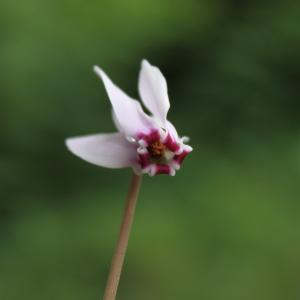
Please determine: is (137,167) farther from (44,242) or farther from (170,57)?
(170,57)

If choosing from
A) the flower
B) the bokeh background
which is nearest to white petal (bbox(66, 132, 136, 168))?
the flower

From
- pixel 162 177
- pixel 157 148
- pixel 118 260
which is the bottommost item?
pixel 118 260

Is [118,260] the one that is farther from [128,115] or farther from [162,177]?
[162,177]

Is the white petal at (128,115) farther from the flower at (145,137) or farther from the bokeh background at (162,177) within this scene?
the bokeh background at (162,177)

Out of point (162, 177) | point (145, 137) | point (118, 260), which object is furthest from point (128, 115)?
point (162, 177)

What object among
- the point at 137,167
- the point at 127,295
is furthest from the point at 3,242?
the point at 137,167

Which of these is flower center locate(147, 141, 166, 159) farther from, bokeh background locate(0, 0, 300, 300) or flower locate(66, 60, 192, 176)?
bokeh background locate(0, 0, 300, 300)

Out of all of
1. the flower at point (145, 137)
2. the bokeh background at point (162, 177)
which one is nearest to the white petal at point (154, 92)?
the flower at point (145, 137)
